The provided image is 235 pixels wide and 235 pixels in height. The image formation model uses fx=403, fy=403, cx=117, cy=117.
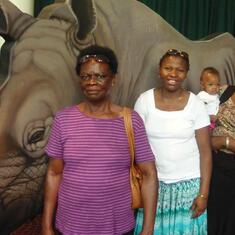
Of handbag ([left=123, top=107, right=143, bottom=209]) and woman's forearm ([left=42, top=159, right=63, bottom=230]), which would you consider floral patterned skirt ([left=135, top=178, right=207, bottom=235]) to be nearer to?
handbag ([left=123, top=107, right=143, bottom=209])

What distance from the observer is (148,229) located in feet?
5.17

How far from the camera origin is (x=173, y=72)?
1.83 metres

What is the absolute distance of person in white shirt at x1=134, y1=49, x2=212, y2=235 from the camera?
1.79 m

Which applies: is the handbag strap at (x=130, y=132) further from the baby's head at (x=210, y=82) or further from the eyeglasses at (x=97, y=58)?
the baby's head at (x=210, y=82)

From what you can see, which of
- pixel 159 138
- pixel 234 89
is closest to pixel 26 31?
pixel 159 138

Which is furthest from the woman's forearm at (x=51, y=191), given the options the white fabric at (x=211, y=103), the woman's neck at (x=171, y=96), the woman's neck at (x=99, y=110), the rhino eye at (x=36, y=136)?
the white fabric at (x=211, y=103)

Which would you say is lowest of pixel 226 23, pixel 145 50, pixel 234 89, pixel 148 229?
pixel 148 229

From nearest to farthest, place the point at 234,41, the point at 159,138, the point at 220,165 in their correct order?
the point at 159,138 < the point at 220,165 < the point at 234,41

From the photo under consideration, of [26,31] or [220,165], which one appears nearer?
[26,31]

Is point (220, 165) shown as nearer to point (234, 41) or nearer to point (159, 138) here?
point (159, 138)

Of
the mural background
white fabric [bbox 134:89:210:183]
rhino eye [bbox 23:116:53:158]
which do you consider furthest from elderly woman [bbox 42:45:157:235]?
the mural background

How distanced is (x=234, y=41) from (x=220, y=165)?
986 mm

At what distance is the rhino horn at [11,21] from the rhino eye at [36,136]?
1.52ft

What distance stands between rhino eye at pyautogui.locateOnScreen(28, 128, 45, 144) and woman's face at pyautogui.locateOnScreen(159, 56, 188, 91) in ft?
2.16
